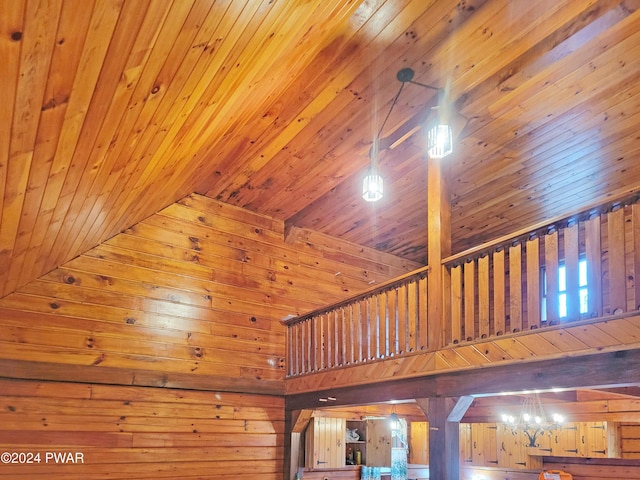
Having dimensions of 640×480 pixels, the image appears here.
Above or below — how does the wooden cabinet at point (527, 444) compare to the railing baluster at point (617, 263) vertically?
below

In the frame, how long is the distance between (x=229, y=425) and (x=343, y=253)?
283 cm

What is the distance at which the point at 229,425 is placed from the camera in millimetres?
6613

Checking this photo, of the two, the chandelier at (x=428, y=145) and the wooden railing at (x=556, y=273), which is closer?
the wooden railing at (x=556, y=273)

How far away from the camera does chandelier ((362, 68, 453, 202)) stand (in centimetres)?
423

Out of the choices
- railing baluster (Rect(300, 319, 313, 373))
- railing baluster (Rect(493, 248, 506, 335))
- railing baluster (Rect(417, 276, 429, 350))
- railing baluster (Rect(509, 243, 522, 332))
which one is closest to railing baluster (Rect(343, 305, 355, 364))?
railing baluster (Rect(300, 319, 313, 373))

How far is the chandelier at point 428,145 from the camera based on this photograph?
4.23 m

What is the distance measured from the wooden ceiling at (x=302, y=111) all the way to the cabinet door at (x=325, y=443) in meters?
2.48

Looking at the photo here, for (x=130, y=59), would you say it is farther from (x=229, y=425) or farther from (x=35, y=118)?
(x=229, y=425)

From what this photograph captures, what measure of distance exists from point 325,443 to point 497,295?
11.9 feet

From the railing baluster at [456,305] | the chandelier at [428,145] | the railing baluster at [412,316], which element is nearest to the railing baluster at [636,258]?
the chandelier at [428,145]

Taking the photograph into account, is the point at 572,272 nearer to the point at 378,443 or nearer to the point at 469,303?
the point at 469,303

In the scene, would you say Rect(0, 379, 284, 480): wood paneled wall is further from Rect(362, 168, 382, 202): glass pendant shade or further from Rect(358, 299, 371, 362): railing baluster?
Rect(362, 168, 382, 202): glass pendant shade

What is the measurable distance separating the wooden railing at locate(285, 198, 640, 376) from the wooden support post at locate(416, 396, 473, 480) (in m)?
0.48

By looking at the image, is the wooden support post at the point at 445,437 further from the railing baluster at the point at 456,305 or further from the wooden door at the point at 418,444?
the wooden door at the point at 418,444
